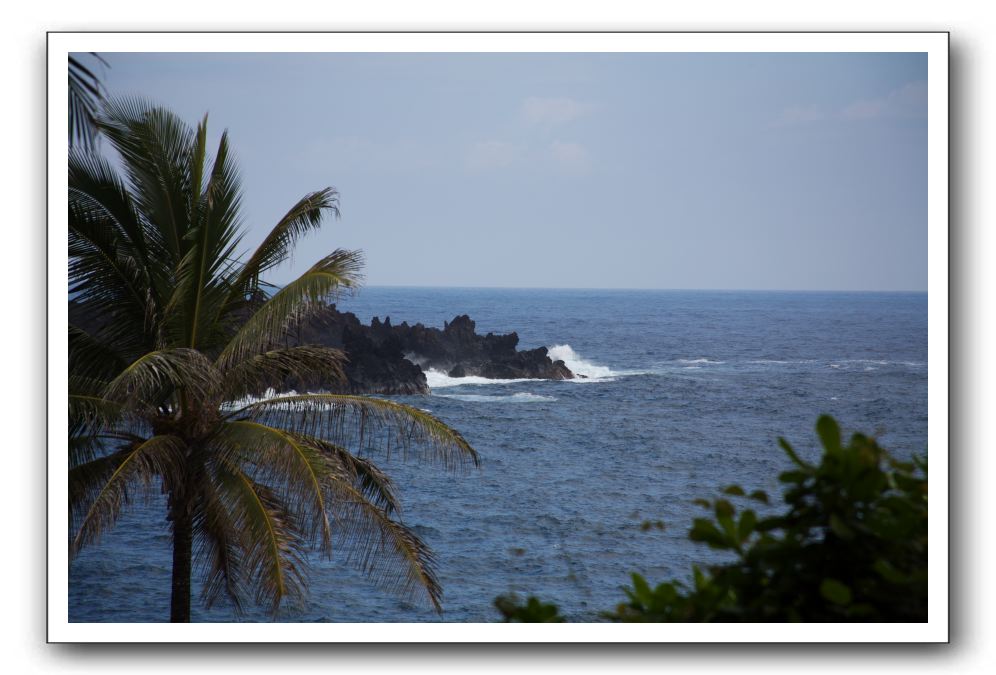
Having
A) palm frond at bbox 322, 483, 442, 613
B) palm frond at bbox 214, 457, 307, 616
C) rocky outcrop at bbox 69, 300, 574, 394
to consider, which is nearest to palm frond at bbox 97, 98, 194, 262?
palm frond at bbox 214, 457, 307, 616

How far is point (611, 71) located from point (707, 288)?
230 centimetres

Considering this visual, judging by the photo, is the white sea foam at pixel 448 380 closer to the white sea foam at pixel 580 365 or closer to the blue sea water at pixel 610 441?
the blue sea water at pixel 610 441

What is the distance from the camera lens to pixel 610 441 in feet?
31.1

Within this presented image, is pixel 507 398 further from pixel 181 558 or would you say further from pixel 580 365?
pixel 181 558

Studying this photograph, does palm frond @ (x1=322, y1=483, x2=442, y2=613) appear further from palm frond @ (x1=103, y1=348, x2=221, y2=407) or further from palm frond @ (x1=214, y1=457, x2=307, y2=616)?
palm frond @ (x1=103, y1=348, x2=221, y2=407)

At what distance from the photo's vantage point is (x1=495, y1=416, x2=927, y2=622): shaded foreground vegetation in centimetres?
172

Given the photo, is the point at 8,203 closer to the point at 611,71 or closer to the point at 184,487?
the point at 184,487

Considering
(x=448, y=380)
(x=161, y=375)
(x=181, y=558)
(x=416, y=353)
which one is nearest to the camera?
(x=161, y=375)

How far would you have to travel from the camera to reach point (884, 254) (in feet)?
17.3

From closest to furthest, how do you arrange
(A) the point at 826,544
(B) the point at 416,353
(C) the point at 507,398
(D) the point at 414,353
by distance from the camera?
1. (A) the point at 826,544
2. (D) the point at 414,353
3. (B) the point at 416,353
4. (C) the point at 507,398

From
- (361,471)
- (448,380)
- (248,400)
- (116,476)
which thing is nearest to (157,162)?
(248,400)

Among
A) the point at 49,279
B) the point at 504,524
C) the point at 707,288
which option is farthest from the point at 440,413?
the point at 49,279
